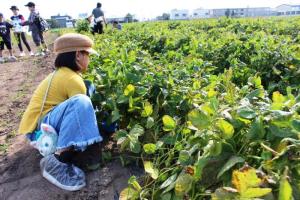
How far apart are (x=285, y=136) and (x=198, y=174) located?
0.39 m

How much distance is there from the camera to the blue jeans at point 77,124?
96.9 inches

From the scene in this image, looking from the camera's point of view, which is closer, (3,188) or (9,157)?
(3,188)

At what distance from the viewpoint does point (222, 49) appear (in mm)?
4133

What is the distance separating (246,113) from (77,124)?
1426 mm

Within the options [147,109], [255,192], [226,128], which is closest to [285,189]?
[255,192]

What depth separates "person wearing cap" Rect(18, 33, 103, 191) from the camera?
2473mm

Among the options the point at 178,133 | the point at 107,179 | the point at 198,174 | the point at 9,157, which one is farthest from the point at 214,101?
the point at 9,157

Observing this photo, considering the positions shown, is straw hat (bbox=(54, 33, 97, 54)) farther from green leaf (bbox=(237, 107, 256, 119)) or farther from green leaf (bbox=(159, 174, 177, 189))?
green leaf (bbox=(237, 107, 256, 119))

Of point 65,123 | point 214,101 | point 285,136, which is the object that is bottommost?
point 65,123

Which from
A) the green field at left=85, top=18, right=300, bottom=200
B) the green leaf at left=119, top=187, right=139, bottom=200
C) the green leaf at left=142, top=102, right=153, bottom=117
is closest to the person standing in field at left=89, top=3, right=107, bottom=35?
the green field at left=85, top=18, right=300, bottom=200

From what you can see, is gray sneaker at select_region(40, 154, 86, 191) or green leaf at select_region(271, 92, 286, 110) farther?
gray sneaker at select_region(40, 154, 86, 191)

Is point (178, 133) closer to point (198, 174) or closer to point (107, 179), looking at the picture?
point (198, 174)

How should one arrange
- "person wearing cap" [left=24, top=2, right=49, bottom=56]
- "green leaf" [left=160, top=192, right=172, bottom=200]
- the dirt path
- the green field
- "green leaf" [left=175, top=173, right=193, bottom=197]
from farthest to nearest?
"person wearing cap" [left=24, top=2, right=49, bottom=56] → the dirt path → "green leaf" [left=160, top=192, right=172, bottom=200] → "green leaf" [left=175, top=173, right=193, bottom=197] → the green field

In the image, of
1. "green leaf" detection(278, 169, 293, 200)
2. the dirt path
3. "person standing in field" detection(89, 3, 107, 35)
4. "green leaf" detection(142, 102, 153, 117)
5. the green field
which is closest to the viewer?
"green leaf" detection(278, 169, 293, 200)
